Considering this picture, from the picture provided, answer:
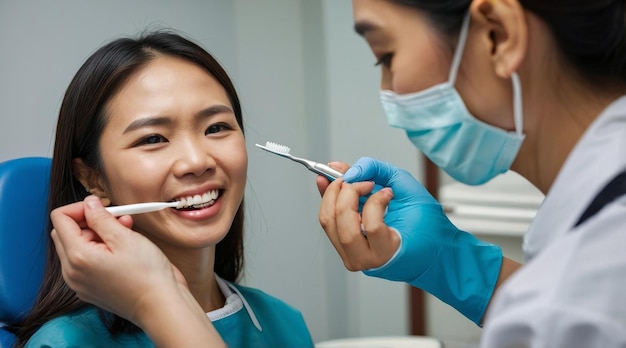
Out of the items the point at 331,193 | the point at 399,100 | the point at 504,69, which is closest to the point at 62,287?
the point at 331,193

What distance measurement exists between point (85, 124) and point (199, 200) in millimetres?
288

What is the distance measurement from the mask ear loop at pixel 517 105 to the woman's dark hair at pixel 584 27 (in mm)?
74

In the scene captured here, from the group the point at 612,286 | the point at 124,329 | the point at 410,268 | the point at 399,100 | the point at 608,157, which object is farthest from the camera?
the point at 124,329

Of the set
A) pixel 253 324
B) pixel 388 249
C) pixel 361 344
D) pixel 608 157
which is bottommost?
pixel 361 344

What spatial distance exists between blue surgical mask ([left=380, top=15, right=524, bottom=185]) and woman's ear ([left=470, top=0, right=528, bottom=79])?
0.09ft

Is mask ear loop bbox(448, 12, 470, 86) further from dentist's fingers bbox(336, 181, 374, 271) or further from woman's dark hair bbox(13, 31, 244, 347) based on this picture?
woman's dark hair bbox(13, 31, 244, 347)

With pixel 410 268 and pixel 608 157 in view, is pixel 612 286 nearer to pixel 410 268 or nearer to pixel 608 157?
pixel 608 157

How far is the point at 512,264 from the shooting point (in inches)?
63.7

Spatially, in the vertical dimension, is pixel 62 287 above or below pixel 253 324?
above

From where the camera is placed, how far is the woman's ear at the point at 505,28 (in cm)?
105

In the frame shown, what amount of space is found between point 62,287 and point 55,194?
0.20 meters

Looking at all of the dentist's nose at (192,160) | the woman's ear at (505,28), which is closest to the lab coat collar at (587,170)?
the woman's ear at (505,28)

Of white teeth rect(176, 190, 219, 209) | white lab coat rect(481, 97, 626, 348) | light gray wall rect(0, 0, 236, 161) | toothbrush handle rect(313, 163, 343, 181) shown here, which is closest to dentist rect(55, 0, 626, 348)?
white lab coat rect(481, 97, 626, 348)

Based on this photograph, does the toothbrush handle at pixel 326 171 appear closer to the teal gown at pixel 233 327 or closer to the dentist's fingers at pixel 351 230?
the dentist's fingers at pixel 351 230
